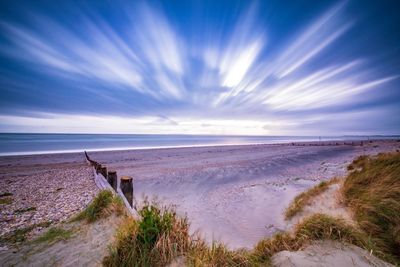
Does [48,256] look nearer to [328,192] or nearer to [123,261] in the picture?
[123,261]

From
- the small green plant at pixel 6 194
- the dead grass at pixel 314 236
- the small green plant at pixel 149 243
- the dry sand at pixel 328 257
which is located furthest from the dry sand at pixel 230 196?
the small green plant at pixel 6 194

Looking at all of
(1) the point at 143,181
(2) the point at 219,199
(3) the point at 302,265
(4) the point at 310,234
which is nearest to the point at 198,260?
(3) the point at 302,265

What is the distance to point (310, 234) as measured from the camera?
384 centimetres

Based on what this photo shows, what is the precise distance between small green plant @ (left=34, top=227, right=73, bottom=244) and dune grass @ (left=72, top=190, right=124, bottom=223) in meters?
0.53

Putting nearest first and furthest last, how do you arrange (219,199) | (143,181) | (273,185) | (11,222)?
(11,222), (219,199), (273,185), (143,181)

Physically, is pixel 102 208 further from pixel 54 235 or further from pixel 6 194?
pixel 6 194

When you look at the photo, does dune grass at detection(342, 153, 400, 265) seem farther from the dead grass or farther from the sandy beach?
the sandy beach

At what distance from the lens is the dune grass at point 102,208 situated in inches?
205

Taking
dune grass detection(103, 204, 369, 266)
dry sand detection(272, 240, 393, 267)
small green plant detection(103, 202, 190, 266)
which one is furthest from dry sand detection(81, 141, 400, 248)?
dry sand detection(272, 240, 393, 267)

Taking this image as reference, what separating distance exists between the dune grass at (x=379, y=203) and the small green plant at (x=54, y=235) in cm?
668

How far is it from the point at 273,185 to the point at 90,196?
907 centimetres

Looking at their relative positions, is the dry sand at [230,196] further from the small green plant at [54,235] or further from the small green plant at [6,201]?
the small green plant at [6,201]

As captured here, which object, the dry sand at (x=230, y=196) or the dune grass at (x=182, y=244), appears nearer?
the dune grass at (x=182, y=244)

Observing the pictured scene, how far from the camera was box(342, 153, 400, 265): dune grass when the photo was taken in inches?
150
